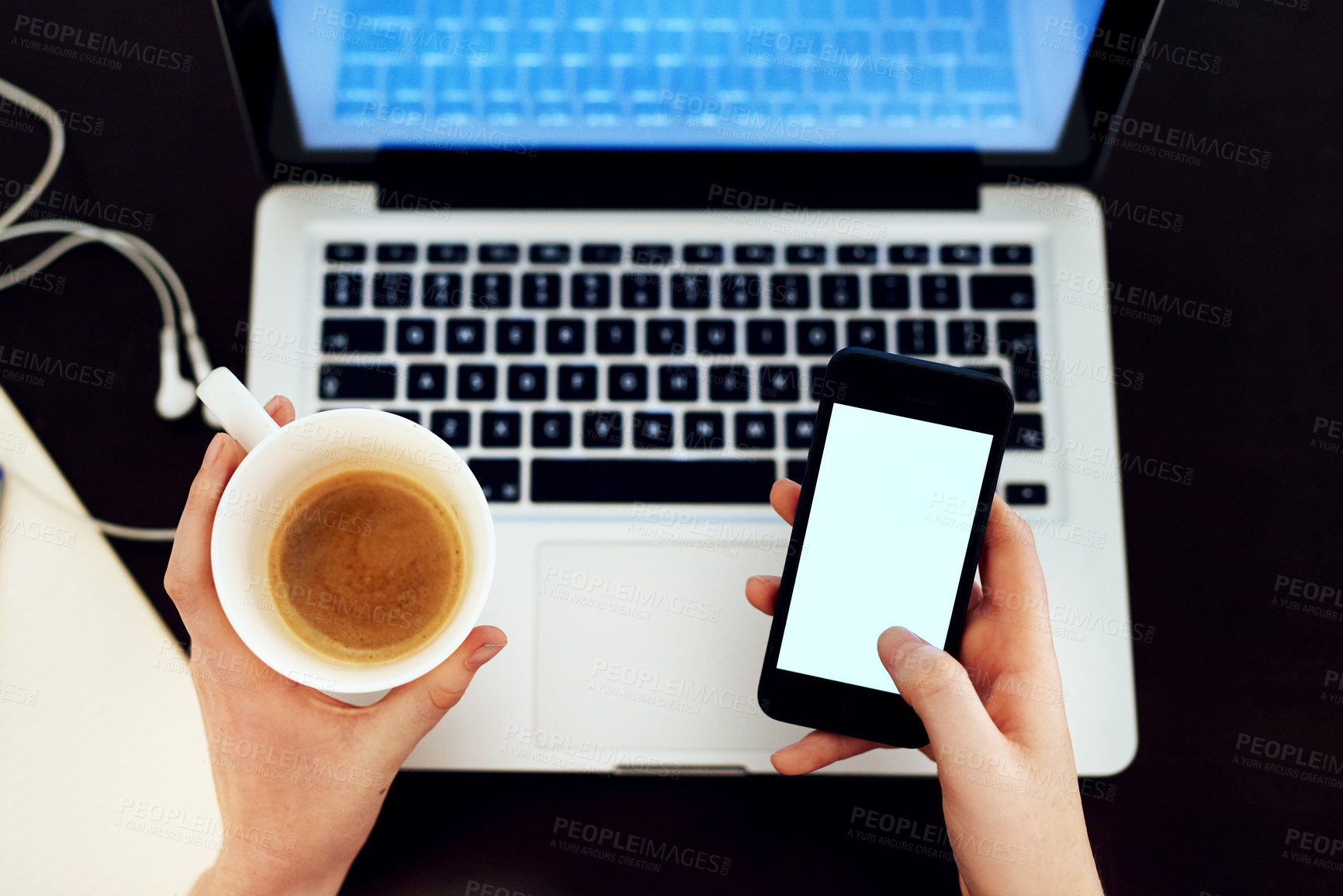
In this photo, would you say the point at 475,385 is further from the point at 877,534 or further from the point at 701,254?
the point at 877,534

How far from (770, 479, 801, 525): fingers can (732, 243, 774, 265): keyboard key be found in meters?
0.18

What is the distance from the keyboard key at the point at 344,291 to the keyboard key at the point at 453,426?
110 millimetres

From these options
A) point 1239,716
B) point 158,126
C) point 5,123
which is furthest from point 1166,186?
point 5,123

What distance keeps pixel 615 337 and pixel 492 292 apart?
102 mm

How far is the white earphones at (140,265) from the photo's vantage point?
711 mm

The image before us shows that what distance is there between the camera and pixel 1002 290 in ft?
2.23

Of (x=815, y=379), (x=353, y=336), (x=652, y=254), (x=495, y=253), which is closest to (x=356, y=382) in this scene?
(x=353, y=336)

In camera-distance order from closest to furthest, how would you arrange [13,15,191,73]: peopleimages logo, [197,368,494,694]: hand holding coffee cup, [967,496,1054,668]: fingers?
[197,368,494,694]: hand holding coffee cup → [967,496,1054,668]: fingers → [13,15,191,73]: peopleimages logo

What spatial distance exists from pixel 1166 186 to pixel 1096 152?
0.17 metres

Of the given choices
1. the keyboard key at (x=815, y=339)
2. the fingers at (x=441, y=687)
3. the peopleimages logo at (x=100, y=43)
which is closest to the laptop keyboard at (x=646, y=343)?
the keyboard key at (x=815, y=339)

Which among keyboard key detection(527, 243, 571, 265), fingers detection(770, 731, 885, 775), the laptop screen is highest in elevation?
the laptop screen

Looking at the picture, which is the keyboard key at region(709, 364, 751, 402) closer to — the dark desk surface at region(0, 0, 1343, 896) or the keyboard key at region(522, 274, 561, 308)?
the keyboard key at region(522, 274, 561, 308)

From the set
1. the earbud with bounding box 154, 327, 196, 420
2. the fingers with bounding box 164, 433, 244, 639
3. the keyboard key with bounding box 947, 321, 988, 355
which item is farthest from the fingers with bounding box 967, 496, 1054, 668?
the earbud with bounding box 154, 327, 196, 420

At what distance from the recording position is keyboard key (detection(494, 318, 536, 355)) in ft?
2.19
